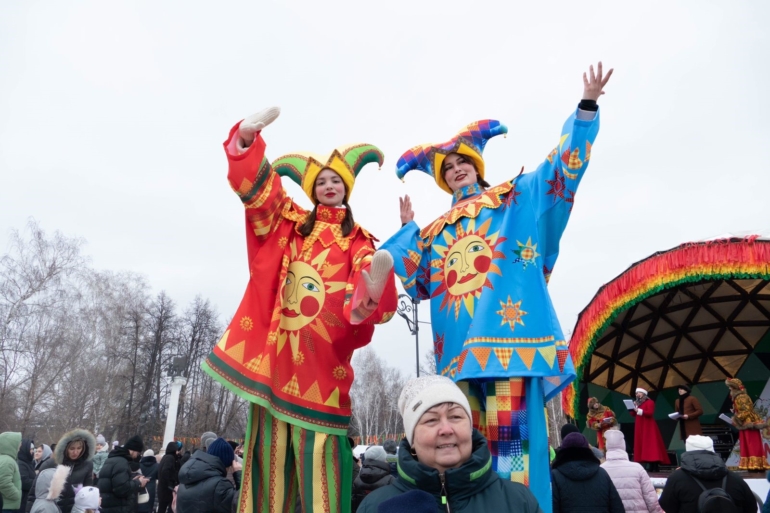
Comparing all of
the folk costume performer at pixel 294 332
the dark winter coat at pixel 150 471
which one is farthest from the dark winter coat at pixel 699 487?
the dark winter coat at pixel 150 471

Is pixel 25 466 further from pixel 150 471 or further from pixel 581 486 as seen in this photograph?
pixel 581 486

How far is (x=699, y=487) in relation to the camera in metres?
4.26

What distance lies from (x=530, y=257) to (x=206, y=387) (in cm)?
3739

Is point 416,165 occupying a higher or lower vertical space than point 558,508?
higher

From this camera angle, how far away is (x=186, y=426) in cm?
3450

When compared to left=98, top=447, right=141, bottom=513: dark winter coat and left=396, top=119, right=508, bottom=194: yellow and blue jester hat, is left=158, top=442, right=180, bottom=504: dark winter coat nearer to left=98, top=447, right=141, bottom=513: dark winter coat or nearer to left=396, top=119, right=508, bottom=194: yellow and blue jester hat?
left=98, top=447, right=141, bottom=513: dark winter coat

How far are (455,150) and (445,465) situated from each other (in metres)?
2.43

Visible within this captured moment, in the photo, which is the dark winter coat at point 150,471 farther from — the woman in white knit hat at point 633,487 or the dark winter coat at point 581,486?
the dark winter coat at point 581,486

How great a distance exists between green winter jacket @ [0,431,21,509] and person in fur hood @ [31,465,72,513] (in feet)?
0.70

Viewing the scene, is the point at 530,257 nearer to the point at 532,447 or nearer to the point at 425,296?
the point at 425,296

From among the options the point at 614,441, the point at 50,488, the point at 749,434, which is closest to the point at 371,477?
the point at 614,441

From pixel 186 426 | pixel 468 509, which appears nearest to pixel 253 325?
pixel 468 509

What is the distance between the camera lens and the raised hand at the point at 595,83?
3.22m

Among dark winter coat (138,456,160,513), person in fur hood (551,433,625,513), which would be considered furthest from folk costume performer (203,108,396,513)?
dark winter coat (138,456,160,513)
